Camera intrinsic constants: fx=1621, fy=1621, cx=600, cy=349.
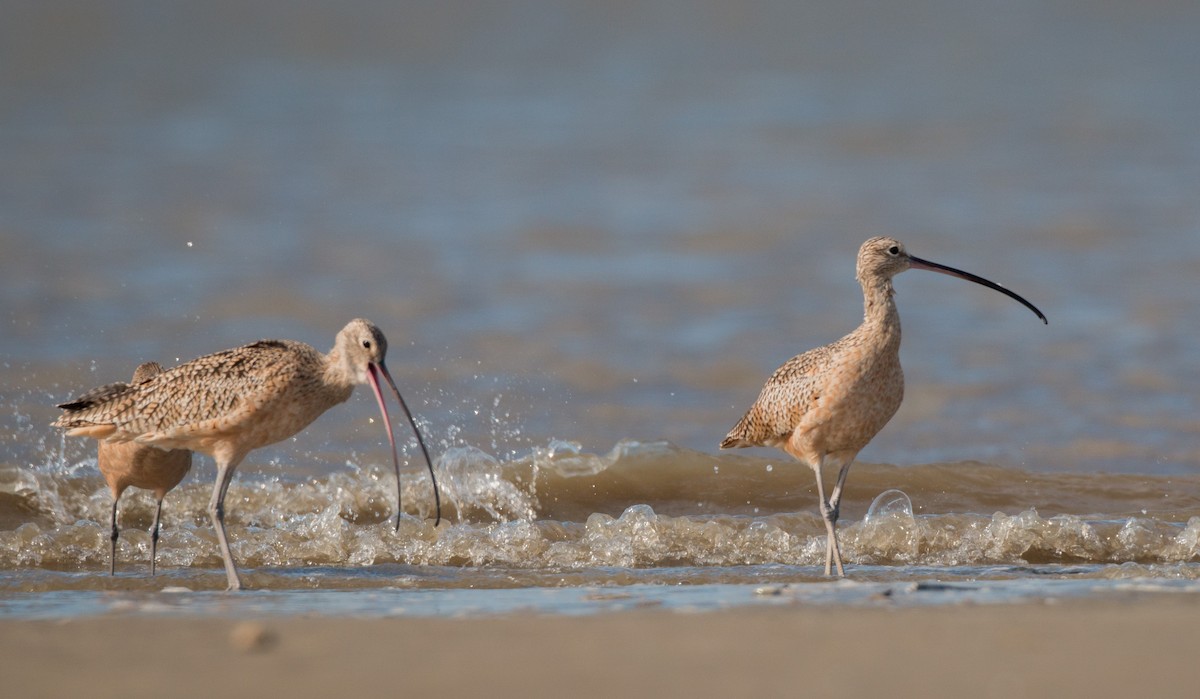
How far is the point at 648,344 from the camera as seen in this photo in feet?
40.4

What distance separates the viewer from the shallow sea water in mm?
7668

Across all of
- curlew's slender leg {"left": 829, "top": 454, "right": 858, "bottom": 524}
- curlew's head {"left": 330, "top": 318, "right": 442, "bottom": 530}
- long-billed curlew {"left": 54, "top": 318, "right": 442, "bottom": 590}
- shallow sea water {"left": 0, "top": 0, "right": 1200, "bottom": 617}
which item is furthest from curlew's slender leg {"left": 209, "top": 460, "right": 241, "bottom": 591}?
curlew's slender leg {"left": 829, "top": 454, "right": 858, "bottom": 524}

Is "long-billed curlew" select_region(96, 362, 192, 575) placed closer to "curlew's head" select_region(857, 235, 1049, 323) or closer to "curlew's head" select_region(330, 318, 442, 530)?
"curlew's head" select_region(330, 318, 442, 530)

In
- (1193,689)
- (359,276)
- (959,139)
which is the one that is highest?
(959,139)

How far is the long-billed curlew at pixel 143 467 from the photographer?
7289 millimetres

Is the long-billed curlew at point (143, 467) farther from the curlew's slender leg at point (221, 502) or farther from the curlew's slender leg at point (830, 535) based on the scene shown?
the curlew's slender leg at point (830, 535)

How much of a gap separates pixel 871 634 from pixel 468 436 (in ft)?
18.3

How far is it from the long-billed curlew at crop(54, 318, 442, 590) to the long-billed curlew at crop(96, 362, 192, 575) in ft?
0.54

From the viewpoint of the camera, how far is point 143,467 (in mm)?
7383

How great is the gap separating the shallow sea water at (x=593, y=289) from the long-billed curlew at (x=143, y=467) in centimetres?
27

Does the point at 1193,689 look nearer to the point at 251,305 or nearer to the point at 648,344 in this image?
the point at 648,344

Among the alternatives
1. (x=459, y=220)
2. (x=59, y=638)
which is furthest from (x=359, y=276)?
(x=59, y=638)

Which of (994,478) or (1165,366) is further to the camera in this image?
(1165,366)

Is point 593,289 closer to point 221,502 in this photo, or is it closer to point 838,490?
point 838,490
